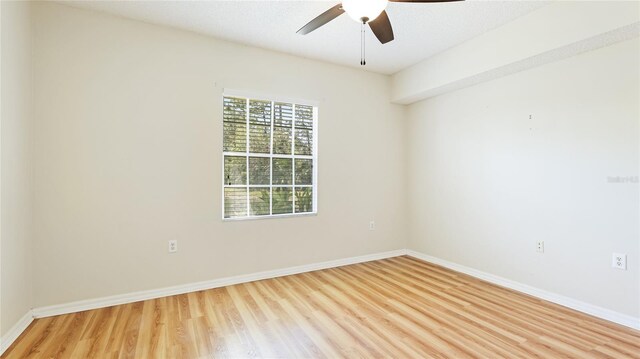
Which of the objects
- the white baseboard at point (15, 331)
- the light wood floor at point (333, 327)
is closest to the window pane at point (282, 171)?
the light wood floor at point (333, 327)

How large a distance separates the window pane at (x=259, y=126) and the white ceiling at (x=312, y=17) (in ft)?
2.20

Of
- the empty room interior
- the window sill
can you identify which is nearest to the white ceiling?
the empty room interior

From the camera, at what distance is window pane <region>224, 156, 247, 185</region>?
3.34 m

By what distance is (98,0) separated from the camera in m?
2.53

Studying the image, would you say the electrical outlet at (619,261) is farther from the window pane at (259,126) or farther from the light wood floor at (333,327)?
the window pane at (259,126)

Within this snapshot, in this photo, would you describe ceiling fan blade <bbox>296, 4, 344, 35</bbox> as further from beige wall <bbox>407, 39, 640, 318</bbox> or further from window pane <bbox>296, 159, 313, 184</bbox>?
beige wall <bbox>407, 39, 640, 318</bbox>

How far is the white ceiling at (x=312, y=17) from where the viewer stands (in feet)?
8.54

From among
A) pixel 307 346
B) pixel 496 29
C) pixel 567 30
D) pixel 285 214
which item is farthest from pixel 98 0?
pixel 567 30

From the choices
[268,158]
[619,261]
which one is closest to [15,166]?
[268,158]

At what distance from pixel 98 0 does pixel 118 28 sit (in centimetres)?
27

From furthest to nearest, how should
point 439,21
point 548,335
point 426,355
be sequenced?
1. point 439,21
2. point 548,335
3. point 426,355

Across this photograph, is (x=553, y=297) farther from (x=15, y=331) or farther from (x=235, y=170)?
(x=15, y=331)

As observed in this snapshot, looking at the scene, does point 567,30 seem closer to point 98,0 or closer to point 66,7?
point 98,0

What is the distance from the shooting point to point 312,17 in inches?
110
